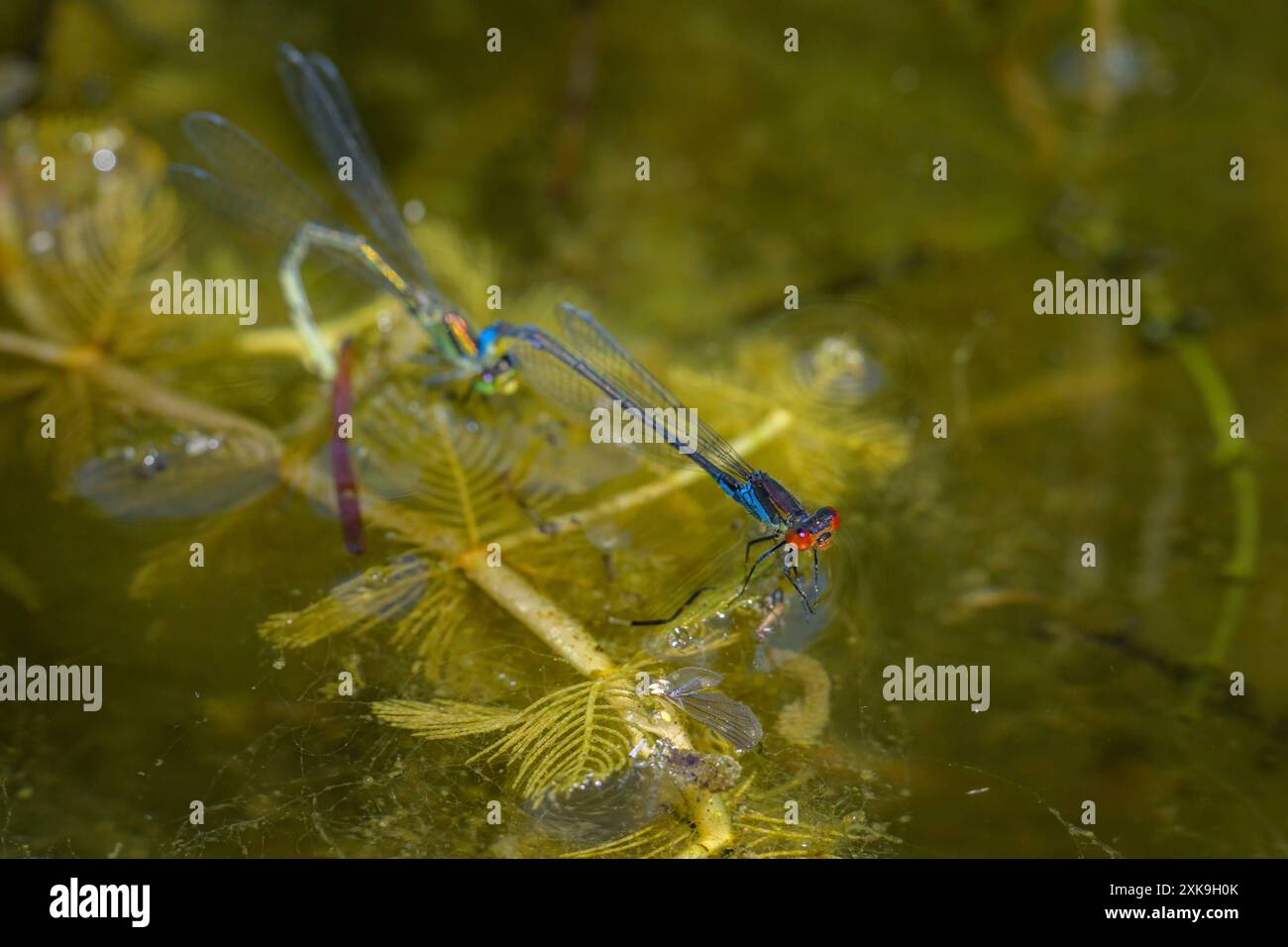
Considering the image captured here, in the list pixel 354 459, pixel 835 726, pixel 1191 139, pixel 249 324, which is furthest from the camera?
pixel 1191 139

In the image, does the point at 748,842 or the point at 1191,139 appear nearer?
the point at 748,842

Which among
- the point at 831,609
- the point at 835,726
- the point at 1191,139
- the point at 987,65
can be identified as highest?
the point at 987,65

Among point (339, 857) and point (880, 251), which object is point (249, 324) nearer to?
point (339, 857)

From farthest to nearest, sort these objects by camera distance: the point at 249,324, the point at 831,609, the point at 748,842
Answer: the point at 249,324 → the point at 831,609 → the point at 748,842

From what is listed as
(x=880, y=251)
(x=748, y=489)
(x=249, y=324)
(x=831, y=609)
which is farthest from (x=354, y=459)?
(x=880, y=251)

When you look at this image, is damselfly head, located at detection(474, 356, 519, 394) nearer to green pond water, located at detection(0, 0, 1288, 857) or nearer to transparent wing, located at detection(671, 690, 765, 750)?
green pond water, located at detection(0, 0, 1288, 857)

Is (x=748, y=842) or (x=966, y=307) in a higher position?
(x=966, y=307)

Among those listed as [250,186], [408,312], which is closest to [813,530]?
[408,312]

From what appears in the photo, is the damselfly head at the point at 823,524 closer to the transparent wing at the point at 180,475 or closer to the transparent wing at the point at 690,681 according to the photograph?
the transparent wing at the point at 690,681

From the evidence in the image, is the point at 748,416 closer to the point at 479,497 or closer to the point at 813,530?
the point at 813,530
